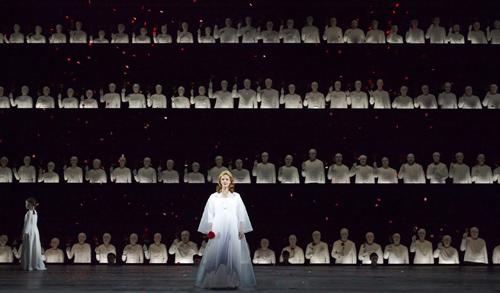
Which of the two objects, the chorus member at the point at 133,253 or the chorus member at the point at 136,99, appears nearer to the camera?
the chorus member at the point at 133,253

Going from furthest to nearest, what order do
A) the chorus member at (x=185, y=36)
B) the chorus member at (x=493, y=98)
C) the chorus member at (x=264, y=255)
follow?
the chorus member at (x=185, y=36) → the chorus member at (x=493, y=98) → the chorus member at (x=264, y=255)

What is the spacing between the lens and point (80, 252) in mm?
15156

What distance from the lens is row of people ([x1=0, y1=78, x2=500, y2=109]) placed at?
644 inches

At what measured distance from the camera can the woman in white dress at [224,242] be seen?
9.14 metres

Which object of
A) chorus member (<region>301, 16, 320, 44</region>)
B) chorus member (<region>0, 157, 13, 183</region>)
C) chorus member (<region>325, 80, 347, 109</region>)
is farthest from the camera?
chorus member (<region>301, 16, 320, 44</region>)

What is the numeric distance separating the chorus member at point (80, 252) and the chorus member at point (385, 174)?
5.58m

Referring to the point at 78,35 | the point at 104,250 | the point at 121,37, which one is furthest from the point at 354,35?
the point at 104,250

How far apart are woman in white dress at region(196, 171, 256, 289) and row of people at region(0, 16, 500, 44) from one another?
25.7 feet

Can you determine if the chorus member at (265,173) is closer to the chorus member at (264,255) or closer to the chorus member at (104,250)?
the chorus member at (264,255)

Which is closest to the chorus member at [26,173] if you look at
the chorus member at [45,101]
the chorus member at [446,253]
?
the chorus member at [45,101]

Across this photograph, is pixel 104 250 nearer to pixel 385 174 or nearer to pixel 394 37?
pixel 385 174

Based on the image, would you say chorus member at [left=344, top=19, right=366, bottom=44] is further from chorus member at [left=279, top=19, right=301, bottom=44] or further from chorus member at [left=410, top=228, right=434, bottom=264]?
chorus member at [left=410, top=228, right=434, bottom=264]

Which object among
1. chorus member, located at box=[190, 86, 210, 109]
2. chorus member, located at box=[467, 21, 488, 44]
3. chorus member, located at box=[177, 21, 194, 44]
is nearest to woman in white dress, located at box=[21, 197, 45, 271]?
chorus member, located at box=[190, 86, 210, 109]

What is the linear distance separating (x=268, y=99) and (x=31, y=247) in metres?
5.80
